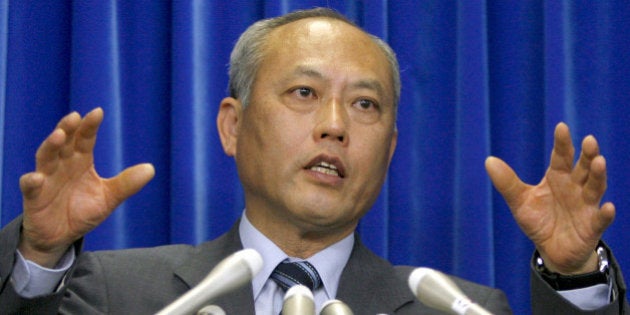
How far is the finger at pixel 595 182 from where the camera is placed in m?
1.63

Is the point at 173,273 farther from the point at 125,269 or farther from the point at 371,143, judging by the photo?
the point at 371,143

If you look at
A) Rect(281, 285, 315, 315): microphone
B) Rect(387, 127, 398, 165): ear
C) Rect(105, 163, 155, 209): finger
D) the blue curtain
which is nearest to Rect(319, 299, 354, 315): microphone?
Rect(281, 285, 315, 315): microphone

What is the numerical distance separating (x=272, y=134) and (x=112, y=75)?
19.6 inches

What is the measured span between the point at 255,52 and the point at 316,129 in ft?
0.92

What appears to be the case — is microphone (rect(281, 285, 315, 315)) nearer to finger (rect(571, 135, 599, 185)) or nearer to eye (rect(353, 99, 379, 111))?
finger (rect(571, 135, 599, 185))

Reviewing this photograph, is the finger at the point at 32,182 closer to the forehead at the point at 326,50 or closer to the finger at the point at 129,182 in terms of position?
the finger at the point at 129,182

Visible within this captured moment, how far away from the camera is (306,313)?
123cm

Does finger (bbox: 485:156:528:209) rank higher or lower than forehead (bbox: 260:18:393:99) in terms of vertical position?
lower

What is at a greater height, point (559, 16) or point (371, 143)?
point (559, 16)

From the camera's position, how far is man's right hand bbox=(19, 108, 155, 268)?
5.34ft

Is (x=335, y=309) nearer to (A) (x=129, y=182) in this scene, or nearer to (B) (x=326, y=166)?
(A) (x=129, y=182)

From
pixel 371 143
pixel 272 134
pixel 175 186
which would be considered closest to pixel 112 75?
pixel 175 186

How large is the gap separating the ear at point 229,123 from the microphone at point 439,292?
103 centimetres

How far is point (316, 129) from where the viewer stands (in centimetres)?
210
